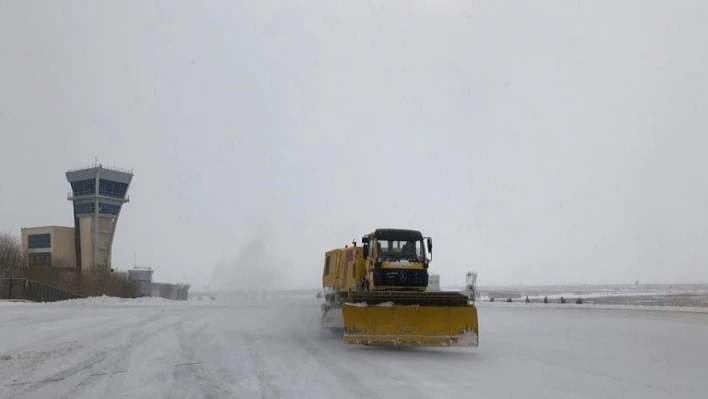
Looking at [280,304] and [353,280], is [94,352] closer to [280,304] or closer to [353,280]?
[353,280]

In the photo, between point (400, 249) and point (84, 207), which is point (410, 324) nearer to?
point (400, 249)

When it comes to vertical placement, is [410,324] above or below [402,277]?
below

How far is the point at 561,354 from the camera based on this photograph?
13211mm

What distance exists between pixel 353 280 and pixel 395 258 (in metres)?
1.66

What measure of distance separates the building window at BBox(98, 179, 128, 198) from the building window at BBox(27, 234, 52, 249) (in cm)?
1120

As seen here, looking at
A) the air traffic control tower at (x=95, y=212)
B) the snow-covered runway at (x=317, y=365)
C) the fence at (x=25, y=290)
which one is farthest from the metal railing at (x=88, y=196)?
the snow-covered runway at (x=317, y=365)

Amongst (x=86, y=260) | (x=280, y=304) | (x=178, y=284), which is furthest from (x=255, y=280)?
(x=178, y=284)

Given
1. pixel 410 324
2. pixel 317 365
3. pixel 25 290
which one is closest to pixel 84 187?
pixel 25 290

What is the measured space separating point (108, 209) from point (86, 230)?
474 cm

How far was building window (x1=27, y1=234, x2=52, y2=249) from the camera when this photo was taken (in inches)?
→ 3586

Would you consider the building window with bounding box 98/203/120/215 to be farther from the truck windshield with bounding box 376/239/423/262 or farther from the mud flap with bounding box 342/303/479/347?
the mud flap with bounding box 342/303/479/347

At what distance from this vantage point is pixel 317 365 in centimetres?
1065

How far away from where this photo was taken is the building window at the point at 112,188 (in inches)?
3563

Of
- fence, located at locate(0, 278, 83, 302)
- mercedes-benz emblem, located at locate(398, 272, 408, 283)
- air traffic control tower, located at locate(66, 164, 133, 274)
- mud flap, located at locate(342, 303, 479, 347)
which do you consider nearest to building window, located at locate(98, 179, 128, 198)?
air traffic control tower, located at locate(66, 164, 133, 274)
